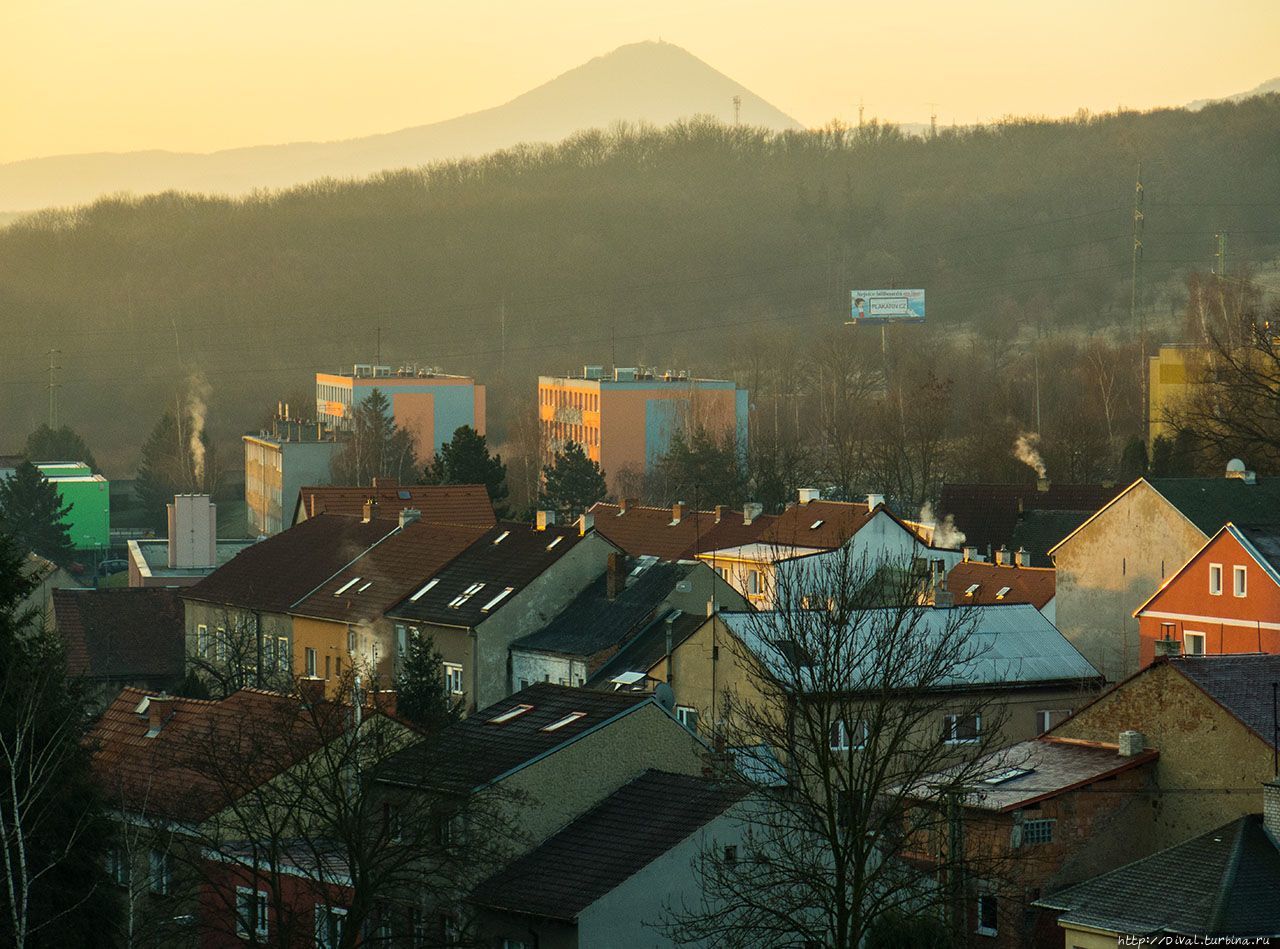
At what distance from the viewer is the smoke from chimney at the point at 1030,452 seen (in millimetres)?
69750

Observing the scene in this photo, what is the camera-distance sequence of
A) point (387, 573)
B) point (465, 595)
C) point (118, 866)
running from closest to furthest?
point (118, 866), point (465, 595), point (387, 573)

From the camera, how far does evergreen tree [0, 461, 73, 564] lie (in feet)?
245

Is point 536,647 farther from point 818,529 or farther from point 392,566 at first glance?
point 818,529

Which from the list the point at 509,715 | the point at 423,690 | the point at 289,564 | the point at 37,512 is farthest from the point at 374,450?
the point at 509,715

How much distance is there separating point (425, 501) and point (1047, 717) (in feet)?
76.3

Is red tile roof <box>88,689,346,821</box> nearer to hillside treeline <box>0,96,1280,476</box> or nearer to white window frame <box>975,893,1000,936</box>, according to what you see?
white window frame <box>975,893,1000,936</box>

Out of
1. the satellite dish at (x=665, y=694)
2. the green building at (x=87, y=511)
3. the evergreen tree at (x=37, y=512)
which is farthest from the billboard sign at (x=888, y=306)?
the satellite dish at (x=665, y=694)

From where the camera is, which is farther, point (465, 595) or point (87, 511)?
point (87, 511)

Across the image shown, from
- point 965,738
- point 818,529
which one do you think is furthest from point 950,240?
point 965,738

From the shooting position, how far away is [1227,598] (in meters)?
34.8

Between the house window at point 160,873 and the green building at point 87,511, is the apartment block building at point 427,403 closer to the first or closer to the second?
the green building at point 87,511

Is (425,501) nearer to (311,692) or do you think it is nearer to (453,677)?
(453,677)

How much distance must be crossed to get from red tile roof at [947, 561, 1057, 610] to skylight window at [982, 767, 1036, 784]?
56.0ft

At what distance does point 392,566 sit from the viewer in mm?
41188
